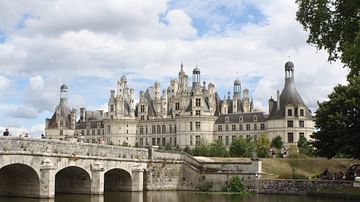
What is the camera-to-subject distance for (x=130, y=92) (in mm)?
88438

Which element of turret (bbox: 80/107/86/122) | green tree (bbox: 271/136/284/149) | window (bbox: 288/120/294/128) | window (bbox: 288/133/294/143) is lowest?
green tree (bbox: 271/136/284/149)

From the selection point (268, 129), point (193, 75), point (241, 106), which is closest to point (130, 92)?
point (193, 75)

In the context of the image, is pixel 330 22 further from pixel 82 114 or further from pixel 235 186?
pixel 82 114

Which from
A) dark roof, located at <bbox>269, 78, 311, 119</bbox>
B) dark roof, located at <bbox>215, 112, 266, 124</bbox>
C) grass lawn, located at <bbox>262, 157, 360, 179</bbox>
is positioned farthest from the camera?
dark roof, located at <bbox>215, 112, 266, 124</bbox>

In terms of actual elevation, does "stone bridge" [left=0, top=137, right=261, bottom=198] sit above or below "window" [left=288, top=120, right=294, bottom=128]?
below

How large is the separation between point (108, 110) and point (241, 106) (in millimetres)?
20674

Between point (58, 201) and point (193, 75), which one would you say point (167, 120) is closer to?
point (193, 75)

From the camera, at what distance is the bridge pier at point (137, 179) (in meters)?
34.3

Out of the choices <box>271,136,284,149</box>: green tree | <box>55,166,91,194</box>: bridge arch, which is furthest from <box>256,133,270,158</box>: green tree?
<box>55,166,91,194</box>: bridge arch

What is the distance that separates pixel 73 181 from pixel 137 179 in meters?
3.89

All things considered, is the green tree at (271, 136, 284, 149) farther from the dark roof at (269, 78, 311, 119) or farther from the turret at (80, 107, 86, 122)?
the turret at (80, 107, 86, 122)

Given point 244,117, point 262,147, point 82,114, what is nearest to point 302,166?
point 262,147

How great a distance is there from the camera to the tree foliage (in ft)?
105

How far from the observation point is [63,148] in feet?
95.9
